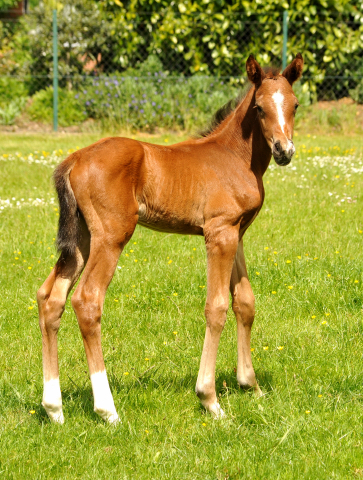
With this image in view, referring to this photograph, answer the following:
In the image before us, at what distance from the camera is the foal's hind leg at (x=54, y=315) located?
344 cm

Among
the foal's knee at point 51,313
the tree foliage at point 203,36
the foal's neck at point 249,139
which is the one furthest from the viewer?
the tree foliage at point 203,36

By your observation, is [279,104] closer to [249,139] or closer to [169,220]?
[249,139]

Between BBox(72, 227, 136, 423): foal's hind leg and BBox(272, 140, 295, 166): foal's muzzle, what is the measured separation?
91cm

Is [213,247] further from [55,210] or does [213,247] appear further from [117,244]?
[55,210]

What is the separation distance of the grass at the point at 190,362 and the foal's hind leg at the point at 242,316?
108 mm

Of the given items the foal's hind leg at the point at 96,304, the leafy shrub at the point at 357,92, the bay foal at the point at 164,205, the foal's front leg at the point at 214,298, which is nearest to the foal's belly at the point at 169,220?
the bay foal at the point at 164,205

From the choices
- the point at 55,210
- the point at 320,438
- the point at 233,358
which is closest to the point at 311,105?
the point at 55,210

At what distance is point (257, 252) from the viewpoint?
19.8 feet

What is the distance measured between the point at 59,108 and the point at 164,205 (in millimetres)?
9959

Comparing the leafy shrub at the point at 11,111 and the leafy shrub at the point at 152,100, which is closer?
the leafy shrub at the point at 152,100

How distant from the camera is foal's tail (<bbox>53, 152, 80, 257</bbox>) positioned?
11.3 feet

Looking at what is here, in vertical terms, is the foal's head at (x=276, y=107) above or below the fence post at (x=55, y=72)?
above

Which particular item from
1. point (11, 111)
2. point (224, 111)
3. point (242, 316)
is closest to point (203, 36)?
point (11, 111)

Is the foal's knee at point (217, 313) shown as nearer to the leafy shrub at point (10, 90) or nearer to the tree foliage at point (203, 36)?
the tree foliage at point (203, 36)
